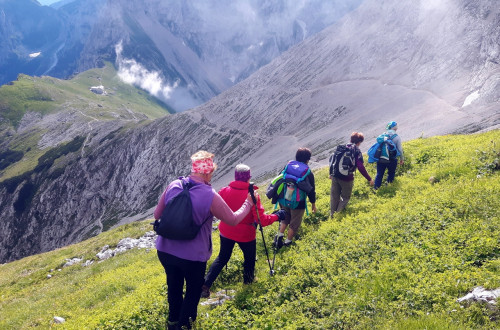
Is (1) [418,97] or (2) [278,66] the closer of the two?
(1) [418,97]

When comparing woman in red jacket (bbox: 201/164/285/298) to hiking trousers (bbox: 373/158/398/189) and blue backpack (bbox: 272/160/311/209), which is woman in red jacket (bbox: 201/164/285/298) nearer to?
blue backpack (bbox: 272/160/311/209)

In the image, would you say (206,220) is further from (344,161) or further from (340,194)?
(340,194)

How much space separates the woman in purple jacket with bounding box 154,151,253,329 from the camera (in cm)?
628

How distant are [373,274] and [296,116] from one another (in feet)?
334

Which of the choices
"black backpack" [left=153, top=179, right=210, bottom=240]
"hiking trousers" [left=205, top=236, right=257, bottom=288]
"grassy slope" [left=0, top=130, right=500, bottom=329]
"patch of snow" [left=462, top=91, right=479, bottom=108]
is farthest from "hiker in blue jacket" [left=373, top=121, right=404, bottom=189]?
"patch of snow" [left=462, top=91, right=479, bottom=108]

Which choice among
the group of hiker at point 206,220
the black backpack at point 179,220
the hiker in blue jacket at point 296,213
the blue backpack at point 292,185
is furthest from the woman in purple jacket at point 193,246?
the hiker in blue jacket at point 296,213

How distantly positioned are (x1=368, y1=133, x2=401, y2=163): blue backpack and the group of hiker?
4553mm

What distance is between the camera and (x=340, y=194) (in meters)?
12.7

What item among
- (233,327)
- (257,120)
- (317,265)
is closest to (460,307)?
(317,265)

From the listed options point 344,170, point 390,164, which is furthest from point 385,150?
point 344,170

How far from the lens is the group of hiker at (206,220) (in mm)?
6172

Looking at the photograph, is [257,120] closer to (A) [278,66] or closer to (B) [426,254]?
(A) [278,66]

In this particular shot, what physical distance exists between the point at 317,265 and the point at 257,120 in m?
111

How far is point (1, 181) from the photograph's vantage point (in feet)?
453
